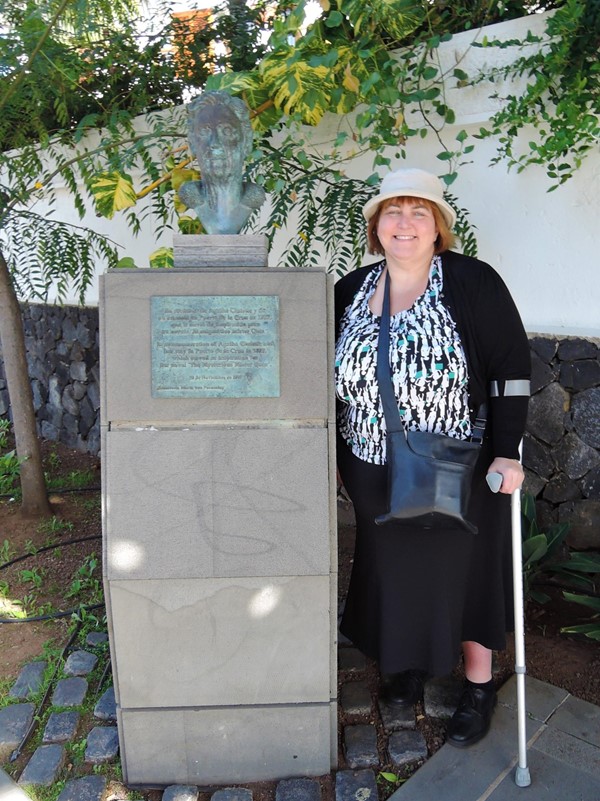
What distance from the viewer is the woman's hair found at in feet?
7.89

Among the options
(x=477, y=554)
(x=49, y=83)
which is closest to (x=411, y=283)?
(x=477, y=554)

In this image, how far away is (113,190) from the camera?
3523 mm

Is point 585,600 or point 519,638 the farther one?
point 585,600

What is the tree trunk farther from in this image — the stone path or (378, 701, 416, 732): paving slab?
(378, 701, 416, 732): paving slab

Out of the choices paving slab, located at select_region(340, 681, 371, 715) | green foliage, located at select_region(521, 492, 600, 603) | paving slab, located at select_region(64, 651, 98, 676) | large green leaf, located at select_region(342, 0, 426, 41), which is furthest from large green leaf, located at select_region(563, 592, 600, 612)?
large green leaf, located at select_region(342, 0, 426, 41)

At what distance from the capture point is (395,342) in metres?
2.34

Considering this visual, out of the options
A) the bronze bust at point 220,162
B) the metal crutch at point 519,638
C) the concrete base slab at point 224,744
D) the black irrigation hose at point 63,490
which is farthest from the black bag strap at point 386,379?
the black irrigation hose at point 63,490

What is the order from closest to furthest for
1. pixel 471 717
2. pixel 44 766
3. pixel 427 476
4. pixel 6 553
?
pixel 427 476
pixel 44 766
pixel 471 717
pixel 6 553

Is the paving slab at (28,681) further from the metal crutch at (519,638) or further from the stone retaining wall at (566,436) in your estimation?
the stone retaining wall at (566,436)

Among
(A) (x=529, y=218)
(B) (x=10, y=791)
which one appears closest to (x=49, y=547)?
(B) (x=10, y=791)

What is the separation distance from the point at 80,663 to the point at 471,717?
1.65 metres

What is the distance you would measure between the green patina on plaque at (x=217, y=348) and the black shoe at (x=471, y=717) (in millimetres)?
1420

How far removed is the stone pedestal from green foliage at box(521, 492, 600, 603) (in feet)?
4.70

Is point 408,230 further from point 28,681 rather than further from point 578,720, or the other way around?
point 28,681
